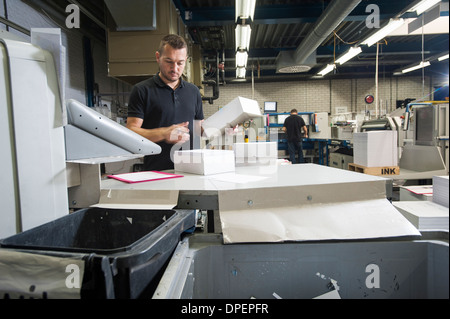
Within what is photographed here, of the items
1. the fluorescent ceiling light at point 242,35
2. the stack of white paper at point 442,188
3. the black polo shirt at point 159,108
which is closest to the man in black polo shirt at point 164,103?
the black polo shirt at point 159,108

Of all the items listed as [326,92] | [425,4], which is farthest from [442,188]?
[326,92]

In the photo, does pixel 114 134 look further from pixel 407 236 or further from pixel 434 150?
pixel 434 150

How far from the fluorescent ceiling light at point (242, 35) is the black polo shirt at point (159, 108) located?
93.9 inches

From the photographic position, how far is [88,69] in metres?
4.43

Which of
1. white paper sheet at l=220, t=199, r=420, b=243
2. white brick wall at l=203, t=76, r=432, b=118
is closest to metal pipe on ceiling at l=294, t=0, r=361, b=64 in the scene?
white paper sheet at l=220, t=199, r=420, b=243

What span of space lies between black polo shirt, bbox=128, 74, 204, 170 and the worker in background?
16.0ft

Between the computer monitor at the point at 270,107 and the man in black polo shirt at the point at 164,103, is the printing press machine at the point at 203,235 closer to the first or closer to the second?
the man in black polo shirt at the point at 164,103

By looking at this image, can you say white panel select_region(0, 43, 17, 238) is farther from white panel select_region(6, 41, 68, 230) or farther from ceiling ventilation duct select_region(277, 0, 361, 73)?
ceiling ventilation duct select_region(277, 0, 361, 73)

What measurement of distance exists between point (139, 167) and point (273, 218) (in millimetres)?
4178

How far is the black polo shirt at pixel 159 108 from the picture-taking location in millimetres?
1525

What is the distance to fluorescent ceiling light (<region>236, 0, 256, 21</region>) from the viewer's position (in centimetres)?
293

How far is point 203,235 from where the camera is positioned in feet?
2.12

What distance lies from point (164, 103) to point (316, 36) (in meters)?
3.50

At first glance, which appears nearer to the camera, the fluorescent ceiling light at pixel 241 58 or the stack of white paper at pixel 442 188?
the stack of white paper at pixel 442 188
